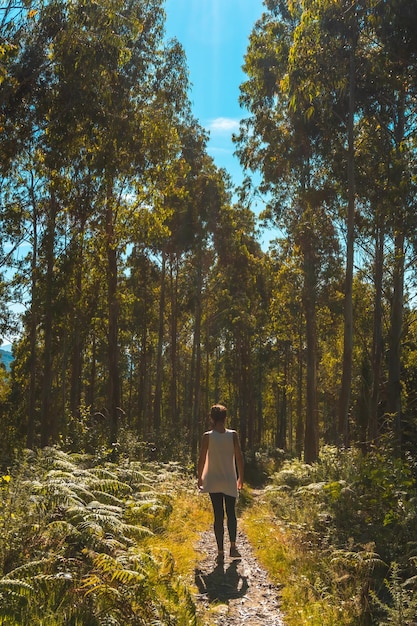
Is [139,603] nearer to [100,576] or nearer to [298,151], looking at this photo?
[100,576]

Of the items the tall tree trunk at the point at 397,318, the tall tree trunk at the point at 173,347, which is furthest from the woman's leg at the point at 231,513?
the tall tree trunk at the point at 173,347

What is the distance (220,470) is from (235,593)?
4.61 feet

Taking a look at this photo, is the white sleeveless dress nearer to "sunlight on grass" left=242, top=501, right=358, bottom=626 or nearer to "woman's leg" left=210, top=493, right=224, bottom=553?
"woman's leg" left=210, top=493, right=224, bottom=553

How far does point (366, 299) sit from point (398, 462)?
1889 centimetres

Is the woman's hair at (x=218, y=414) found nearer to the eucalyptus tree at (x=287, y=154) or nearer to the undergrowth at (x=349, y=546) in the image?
the undergrowth at (x=349, y=546)

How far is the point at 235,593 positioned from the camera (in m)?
5.62

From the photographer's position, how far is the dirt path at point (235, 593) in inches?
194

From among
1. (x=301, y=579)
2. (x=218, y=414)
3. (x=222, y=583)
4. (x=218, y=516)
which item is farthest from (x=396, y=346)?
(x=222, y=583)

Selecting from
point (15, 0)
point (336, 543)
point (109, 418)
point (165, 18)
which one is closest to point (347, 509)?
point (336, 543)

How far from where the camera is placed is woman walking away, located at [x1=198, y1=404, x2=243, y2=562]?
6617 mm

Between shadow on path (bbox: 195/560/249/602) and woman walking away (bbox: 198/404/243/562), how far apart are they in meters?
0.22

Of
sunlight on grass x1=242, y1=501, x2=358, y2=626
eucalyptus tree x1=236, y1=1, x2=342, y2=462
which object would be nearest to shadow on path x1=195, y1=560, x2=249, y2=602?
sunlight on grass x1=242, y1=501, x2=358, y2=626

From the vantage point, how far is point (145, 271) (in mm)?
28047

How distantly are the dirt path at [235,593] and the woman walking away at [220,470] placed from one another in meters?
0.30
